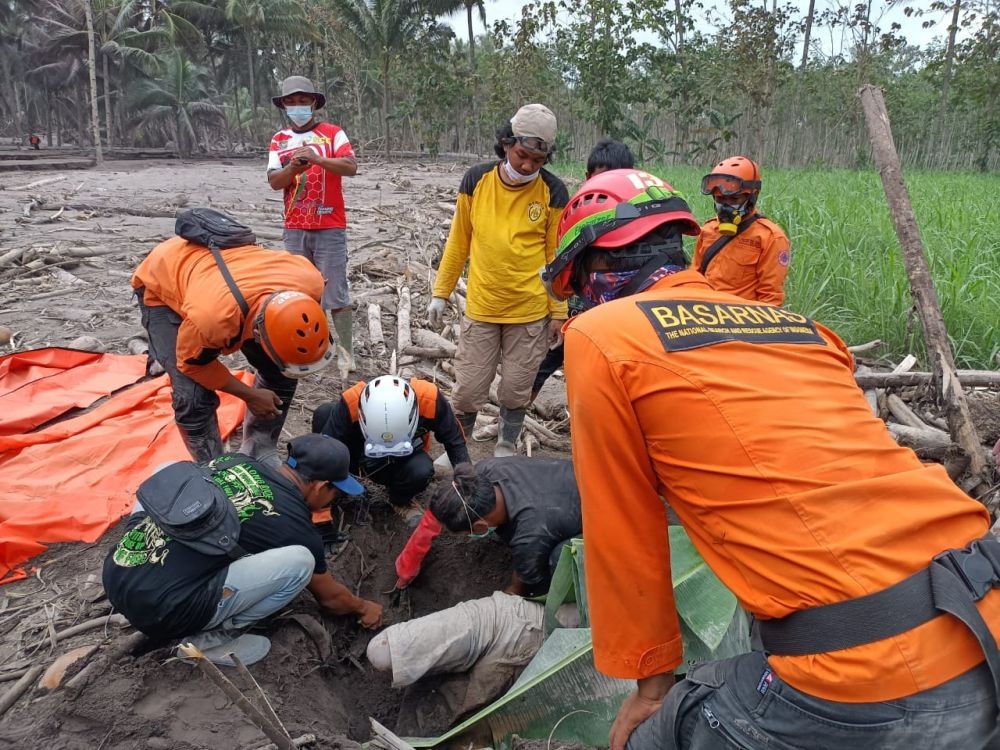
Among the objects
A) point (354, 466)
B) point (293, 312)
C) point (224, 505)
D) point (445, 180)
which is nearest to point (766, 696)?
point (224, 505)

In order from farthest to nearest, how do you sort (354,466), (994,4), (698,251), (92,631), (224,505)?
(994,4)
(698,251)
(354,466)
(92,631)
(224,505)

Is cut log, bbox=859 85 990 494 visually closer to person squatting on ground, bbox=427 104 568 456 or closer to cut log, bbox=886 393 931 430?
cut log, bbox=886 393 931 430

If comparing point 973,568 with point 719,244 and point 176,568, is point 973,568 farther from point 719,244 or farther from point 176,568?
point 719,244

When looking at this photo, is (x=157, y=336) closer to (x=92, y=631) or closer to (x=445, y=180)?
(x=92, y=631)

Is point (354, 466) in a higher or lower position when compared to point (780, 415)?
lower

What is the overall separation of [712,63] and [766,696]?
25216 millimetres

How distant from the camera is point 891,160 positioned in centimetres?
377

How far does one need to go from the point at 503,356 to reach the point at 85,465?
2.64 metres

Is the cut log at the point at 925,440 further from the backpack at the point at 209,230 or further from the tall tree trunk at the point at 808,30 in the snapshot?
the tall tree trunk at the point at 808,30

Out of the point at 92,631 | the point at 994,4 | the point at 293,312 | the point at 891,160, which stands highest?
the point at 994,4

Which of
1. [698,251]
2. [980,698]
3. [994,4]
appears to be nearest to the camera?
[980,698]

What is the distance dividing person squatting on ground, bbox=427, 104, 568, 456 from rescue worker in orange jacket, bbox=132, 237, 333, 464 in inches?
45.2

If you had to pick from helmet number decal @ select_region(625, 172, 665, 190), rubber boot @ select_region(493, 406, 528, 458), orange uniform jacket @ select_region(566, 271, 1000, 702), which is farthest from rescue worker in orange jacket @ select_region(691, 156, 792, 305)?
orange uniform jacket @ select_region(566, 271, 1000, 702)

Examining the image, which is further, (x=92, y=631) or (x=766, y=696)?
(x=92, y=631)
